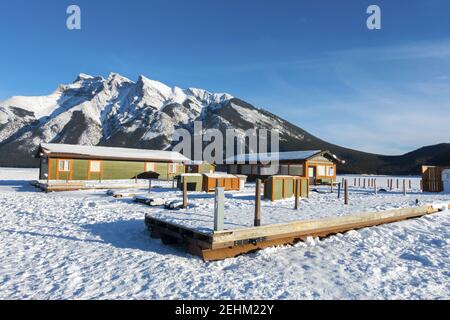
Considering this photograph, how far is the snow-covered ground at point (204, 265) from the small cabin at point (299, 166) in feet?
76.0

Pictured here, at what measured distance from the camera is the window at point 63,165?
29733 mm

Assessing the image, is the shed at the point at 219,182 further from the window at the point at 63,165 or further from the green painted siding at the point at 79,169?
the window at the point at 63,165

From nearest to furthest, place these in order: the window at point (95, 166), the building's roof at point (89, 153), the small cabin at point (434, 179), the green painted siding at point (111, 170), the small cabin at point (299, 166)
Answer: the small cabin at point (434, 179) < the building's roof at point (89, 153) < the green painted siding at point (111, 170) < the window at point (95, 166) < the small cabin at point (299, 166)

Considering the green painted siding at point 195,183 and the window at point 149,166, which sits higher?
the window at point 149,166

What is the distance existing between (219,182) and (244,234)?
13.9 meters

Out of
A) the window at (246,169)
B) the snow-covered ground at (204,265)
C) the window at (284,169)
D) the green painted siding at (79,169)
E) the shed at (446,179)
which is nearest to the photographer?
the snow-covered ground at (204,265)

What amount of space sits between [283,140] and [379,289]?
6033 inches

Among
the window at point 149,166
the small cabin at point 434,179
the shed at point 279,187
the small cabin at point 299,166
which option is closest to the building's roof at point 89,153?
the window at point 149,166

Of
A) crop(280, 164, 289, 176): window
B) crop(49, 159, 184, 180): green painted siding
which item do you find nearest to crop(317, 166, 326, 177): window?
crop(280, 164, 289, 176): window

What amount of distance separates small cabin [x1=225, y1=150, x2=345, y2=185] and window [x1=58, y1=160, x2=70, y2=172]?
20314 millimetres

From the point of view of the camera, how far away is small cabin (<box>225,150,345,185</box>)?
35.4m

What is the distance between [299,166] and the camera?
35.8 m
